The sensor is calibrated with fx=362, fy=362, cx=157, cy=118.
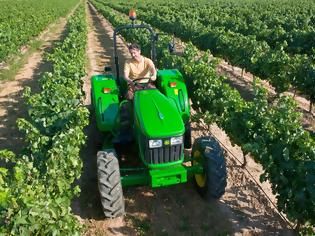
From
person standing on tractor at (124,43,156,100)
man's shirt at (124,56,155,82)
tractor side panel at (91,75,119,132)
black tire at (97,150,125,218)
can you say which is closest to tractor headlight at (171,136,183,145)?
black tire at (97,150,125,218)

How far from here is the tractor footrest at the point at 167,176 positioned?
5.21m

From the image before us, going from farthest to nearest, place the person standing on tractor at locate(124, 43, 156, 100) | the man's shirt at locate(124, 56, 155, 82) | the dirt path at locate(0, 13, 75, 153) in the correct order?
the dirt path at locate(0, 13, 75, 153) < the man's shirt at locate(124, 56, 155, 82) < the person standing on tractor at locate(124, 43, 156, 100)

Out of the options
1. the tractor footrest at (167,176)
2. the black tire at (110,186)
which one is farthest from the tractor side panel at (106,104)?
the tractor footrest at (167,176)

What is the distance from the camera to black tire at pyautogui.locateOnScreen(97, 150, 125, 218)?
16.9ft

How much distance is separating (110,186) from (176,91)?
2.35 m

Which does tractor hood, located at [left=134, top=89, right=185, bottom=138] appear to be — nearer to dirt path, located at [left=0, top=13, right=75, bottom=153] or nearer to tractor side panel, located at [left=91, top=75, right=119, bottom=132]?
tractor side panel, located at [left=91, top=75, right=119, bottom=132]

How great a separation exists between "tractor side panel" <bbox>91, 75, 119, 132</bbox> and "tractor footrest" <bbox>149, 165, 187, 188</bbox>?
149 cm

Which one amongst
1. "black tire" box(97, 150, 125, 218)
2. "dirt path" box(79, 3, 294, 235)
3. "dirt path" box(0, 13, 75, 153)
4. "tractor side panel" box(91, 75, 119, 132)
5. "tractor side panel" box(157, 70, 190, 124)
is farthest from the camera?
"dirt path" box(0, 13, 75, 153)

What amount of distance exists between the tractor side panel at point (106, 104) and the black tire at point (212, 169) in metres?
1.63

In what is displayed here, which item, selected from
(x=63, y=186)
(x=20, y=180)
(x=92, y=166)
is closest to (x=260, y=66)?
(x=92, y=166)

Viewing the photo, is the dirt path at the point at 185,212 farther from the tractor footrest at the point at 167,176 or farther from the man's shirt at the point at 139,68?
the man's shirt at the point at 139,68

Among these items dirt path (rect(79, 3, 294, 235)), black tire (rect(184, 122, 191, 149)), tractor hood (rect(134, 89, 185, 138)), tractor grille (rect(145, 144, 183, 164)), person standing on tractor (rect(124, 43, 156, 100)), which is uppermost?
person standing on tractor (rect(124, 43, 156, 100))

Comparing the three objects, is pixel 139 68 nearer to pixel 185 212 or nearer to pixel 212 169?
pixel 212 169

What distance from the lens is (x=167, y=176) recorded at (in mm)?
5266
